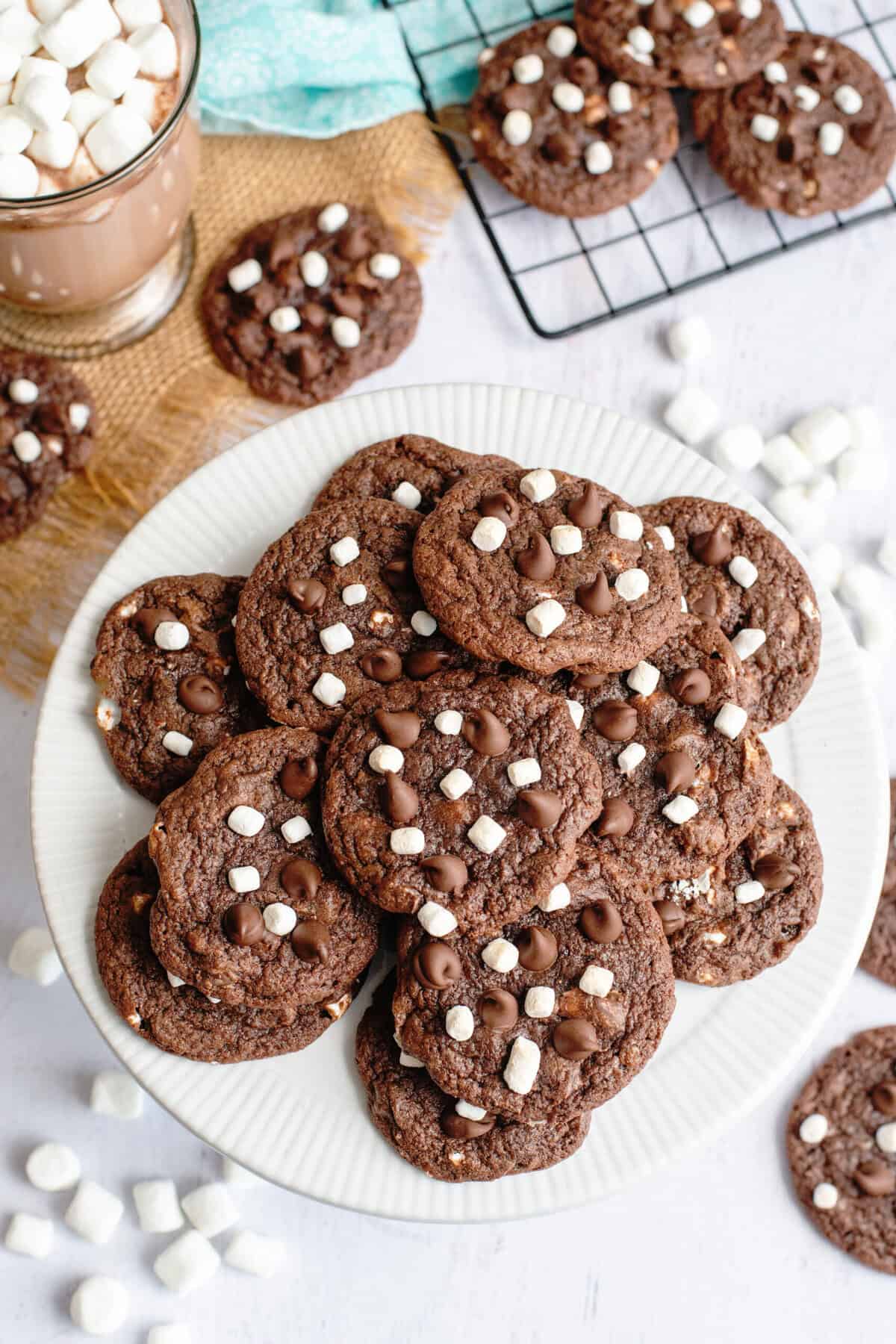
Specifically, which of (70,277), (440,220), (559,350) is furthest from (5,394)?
(559,350)

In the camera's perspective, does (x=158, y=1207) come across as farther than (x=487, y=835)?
Yes

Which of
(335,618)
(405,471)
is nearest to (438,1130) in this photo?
(335,618)

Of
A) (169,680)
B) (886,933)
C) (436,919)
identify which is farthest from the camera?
(886,933)

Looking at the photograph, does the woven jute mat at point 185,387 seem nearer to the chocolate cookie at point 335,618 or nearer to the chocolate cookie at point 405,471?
the chocolate cookie at point 405,471

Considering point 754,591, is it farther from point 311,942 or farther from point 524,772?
point 311,942

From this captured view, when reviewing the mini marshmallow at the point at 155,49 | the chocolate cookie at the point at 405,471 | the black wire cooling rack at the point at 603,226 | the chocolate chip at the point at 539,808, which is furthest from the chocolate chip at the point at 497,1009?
the mini marshmallow at the point at 155,49

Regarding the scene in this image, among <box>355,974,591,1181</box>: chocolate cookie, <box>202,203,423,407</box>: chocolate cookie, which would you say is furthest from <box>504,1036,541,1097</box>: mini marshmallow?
<box>202,203,423,407</box>: chocolate cookie

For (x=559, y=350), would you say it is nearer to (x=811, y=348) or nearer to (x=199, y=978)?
(x=811, y=348)
